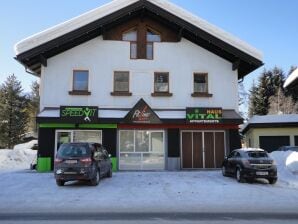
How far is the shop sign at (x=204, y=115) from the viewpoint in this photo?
24.7 metres

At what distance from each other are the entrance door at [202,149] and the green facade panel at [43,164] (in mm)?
8547

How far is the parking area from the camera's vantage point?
11.9m

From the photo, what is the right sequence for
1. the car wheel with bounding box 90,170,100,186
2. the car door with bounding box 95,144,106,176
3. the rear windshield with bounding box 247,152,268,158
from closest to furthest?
the car wheel with bounding box 90,170,100,186
the car door with bounding box 95,144,106,176
the rear windshield with bounding box 247,152,268,158

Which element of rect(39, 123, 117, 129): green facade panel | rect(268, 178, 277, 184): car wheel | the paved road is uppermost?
rect(39, 123, 117, 129): green facade panel

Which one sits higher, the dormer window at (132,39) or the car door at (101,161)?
the dormer window at (132,39)

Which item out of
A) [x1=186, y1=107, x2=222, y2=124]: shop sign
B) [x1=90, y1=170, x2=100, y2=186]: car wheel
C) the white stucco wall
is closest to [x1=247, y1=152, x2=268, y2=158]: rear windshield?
[x1=186, y1=107, x2=222, y2=124]: shop sign

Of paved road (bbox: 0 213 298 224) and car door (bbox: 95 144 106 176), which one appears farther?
car door (bbox: 95 144 106 176)

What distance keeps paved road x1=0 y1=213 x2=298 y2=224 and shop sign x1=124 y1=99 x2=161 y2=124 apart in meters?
13.8

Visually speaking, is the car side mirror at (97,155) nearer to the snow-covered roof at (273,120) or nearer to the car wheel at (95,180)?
the car wheel at (95,180)

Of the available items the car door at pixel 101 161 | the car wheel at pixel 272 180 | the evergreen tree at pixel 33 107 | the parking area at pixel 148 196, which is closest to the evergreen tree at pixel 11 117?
the evergreen tree at pixel 33 107

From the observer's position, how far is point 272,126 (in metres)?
35.6

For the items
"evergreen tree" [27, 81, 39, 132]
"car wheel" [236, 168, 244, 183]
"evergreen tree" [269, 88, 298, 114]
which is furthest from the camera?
"evergreen tree" [27, 81, 39, 132]

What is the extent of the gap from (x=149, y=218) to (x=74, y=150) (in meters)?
7.56

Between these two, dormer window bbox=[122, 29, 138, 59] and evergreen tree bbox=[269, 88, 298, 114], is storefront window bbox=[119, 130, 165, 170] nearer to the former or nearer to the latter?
dormer window bbox=[122, 29, 138, 59]
